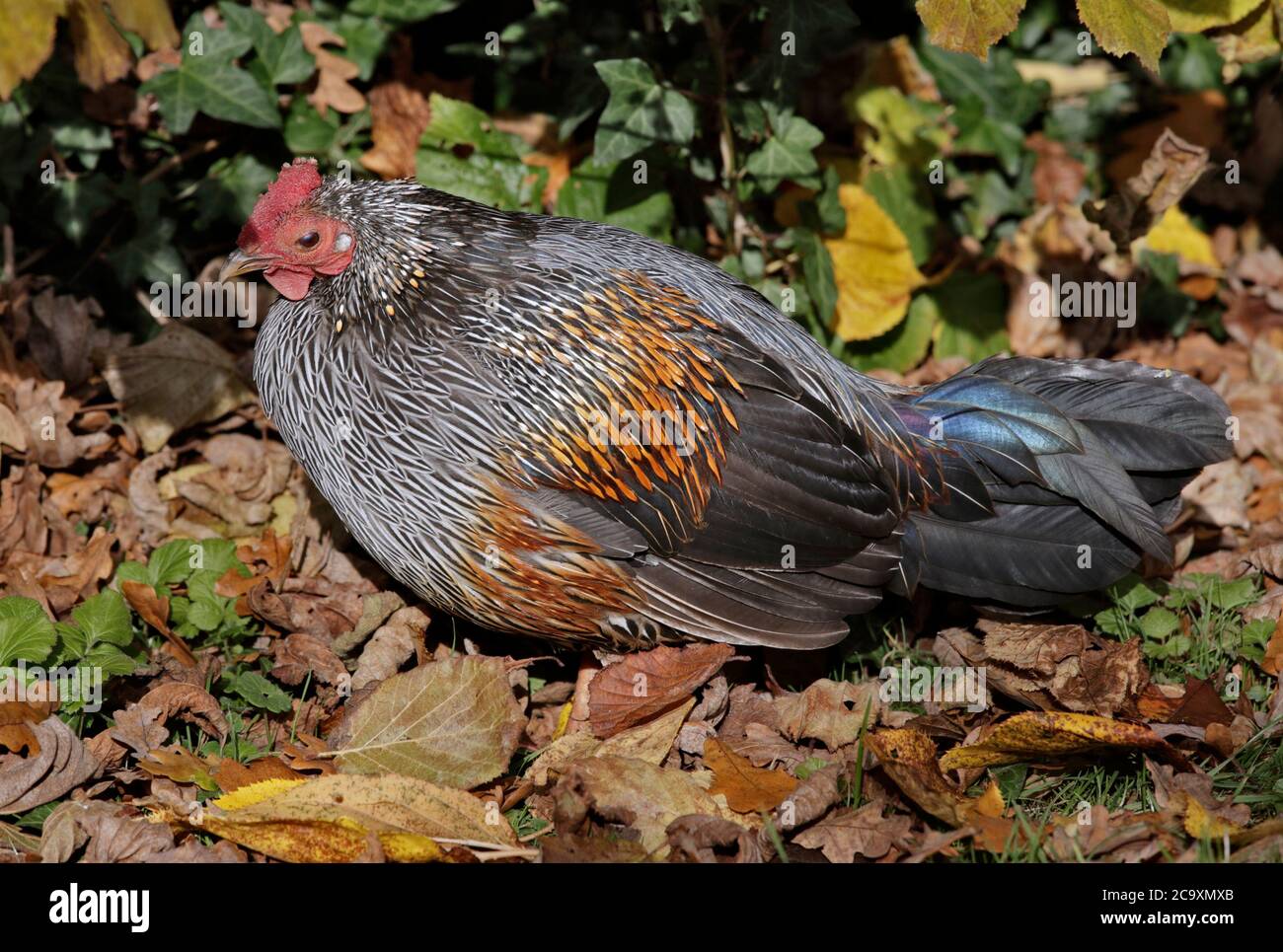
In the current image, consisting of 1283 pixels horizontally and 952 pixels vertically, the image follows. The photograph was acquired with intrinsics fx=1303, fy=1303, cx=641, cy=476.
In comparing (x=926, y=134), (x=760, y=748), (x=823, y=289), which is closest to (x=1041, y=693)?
(x=760, y=748)

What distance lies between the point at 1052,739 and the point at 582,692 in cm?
156

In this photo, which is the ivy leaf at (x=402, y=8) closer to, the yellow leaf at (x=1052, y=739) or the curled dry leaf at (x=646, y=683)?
the curled dry leaf at (x=646, y=683)

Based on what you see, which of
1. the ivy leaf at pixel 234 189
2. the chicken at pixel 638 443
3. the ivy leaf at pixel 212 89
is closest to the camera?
the chicken at pixel 638 443

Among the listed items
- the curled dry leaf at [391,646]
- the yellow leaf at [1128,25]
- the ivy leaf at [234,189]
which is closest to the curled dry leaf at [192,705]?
the curled dry leaf at [391,646]

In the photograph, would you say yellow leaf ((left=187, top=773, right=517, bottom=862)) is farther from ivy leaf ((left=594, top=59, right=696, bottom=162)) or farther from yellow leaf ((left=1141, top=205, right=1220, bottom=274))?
yellow leaf ((left=1141, top=205, right=1220, bottom=274))

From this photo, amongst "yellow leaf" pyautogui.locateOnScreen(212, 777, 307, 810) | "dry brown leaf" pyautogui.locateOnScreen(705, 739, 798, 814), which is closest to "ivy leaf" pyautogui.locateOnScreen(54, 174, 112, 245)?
"yellow leaf" pyautogui.locateOnScreen(212, 777, 307, 810)

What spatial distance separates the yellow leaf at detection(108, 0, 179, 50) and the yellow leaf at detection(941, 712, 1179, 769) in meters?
3.24

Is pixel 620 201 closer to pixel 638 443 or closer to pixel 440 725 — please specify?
pixel 638 443

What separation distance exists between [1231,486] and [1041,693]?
1643 mm

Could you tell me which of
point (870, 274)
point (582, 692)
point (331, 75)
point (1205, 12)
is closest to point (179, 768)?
point (582, 692)

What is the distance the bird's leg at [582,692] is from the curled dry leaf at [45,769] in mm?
1520

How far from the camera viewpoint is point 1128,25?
13.5ft

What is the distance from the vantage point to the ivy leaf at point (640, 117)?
518 cm

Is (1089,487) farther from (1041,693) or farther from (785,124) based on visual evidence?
(785,124)
